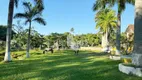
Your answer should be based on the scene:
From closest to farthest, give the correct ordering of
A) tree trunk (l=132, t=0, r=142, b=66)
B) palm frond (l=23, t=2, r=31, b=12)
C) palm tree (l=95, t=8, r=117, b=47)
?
tree trunk (l=132, t=0, r=142, b=66), palm frond (l=23, t=2, r=31, b=12), palm tree (l=95, t=8, r=117, b=47)

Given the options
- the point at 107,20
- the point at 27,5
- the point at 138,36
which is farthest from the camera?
the point at 107,20

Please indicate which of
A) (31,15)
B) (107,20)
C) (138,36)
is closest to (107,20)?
(107,20)

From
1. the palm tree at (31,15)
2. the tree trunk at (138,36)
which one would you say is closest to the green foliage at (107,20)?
the palm tree at (31,15)

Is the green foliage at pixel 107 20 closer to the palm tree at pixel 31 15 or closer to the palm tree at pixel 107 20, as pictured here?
the palm tree at pixel 107 20

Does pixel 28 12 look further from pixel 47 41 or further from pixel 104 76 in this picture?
pixel 47 41

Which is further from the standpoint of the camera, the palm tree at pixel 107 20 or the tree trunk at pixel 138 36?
the palm tree at pixel 107 20

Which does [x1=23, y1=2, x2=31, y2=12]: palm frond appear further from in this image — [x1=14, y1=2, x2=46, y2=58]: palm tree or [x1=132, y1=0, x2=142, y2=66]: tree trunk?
[x1=132, y1=0, x2=142, y2=66]: tree trunk

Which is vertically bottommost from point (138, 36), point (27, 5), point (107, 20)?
point (138, 36)

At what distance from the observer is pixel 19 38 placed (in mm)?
63062

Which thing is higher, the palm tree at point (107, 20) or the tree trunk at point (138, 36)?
the palm tree at point (107, 20)

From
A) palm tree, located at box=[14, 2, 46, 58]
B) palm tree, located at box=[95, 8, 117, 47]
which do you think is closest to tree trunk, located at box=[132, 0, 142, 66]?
palm tree, located at box=[14, 2, 46, 58]

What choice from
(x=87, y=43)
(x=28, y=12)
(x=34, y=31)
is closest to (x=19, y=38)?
(x=34, y=31)

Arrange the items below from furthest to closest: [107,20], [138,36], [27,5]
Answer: [107,20]
[27,5]
[138,36]

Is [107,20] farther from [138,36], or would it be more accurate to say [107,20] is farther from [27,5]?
[138,36]
